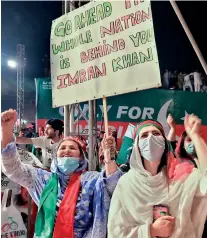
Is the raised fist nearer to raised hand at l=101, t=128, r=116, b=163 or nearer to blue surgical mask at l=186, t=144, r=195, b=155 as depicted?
raised hand at l=101, t=128, r=116, b=163

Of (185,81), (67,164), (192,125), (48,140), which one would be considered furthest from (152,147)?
(185,81)

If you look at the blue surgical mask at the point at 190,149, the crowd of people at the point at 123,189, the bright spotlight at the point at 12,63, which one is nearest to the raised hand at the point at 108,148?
the crowd of people at the point at 123,189

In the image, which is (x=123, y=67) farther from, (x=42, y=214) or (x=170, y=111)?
(x=170, y=111)

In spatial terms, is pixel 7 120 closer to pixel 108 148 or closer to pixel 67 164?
pixel 67 164

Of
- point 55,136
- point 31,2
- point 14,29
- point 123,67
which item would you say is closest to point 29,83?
point 14,29

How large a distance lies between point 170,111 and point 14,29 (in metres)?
3.28

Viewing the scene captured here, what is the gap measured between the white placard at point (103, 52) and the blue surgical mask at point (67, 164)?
39cm

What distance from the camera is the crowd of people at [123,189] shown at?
4.65 ft

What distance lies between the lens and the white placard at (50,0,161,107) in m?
1.78

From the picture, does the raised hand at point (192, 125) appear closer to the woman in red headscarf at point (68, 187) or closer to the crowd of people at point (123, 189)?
the crowd of people at point (123, 189)

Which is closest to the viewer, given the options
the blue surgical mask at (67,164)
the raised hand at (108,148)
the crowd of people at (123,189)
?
the crowd of people at (123,189)

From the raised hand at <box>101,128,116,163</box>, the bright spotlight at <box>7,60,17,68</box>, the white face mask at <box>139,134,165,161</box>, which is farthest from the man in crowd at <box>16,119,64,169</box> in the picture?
the bright spotlight at <box>7,60,17,68</box>

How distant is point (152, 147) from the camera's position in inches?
58.9

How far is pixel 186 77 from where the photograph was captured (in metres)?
5.65
